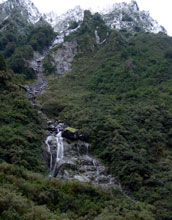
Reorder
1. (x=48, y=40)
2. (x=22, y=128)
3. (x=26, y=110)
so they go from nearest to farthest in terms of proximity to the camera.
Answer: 1. (x=22, y=128)
2. (x=26, y=110)
3. (x=48, y=40)

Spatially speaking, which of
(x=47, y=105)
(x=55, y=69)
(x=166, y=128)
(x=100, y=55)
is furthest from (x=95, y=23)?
(x=166, y=128)

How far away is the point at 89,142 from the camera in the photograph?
29.2 m

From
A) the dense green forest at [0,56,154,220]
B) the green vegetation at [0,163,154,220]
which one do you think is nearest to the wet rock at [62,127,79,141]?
the dense green forest at [0,56,154,220]

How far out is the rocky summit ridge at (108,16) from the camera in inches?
4043

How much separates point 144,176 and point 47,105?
2171 cm

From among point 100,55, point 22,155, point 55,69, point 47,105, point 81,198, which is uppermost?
point 100,55

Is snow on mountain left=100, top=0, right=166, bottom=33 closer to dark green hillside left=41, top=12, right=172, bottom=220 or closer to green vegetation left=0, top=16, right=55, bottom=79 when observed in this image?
green vegetation left=0, top=16, right=55, bottom=79

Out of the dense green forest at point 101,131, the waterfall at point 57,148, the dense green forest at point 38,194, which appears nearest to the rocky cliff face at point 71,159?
the waterfall at point 57,148

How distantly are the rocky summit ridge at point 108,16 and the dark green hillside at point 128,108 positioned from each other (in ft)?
133

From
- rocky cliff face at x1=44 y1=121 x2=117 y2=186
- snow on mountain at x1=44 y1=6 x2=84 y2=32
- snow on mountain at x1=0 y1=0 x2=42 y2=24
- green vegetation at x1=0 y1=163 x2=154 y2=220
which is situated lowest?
green vegetation at x1=0 y1=163 x2=154 y2=220

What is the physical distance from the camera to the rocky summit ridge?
337ft

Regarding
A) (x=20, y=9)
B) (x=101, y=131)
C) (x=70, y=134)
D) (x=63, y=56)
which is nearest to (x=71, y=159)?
(x=70, y=134)

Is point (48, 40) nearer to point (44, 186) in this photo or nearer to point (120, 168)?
point (120, 168)

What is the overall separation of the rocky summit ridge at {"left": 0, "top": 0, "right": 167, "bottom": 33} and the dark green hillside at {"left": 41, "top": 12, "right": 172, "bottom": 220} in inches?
1599
